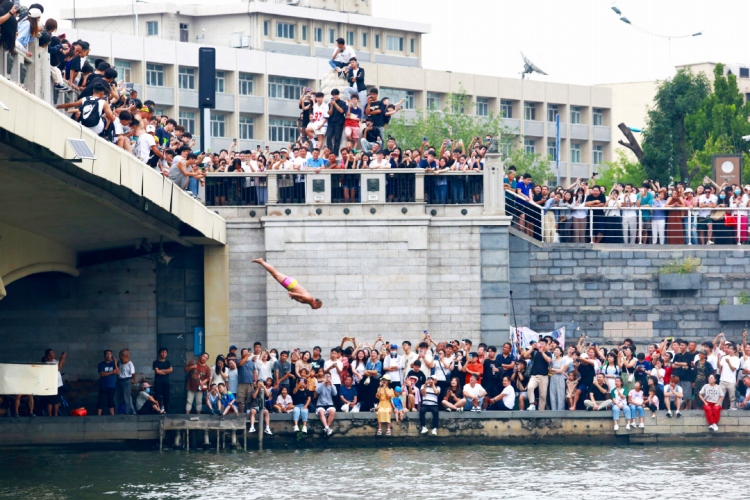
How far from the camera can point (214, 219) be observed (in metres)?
32.4

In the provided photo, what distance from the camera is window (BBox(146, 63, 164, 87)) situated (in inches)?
2857

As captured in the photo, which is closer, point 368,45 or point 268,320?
point 268,320

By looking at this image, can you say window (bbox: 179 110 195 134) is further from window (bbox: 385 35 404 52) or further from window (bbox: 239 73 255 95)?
window (bbox: 385 35 404 52)

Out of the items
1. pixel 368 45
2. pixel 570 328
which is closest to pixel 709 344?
pixel 570 328

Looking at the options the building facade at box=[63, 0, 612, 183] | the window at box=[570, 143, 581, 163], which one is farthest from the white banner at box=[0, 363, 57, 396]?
the window at box=[570, 143, 581, 163]

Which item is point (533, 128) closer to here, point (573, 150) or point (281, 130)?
point (573, 150)

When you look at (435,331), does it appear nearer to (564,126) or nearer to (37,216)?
(37,216)

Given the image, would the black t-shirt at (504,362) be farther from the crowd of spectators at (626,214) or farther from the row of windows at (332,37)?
the row of windows at (332,37)

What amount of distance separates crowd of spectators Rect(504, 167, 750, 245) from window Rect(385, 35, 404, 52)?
169ft

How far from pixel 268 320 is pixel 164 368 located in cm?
266

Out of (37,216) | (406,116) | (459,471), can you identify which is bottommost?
(459,471)

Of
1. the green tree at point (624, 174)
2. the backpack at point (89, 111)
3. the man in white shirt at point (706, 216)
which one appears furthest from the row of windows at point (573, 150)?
Answer: the backpack at point (89, 111)

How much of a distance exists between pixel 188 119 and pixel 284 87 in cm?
559

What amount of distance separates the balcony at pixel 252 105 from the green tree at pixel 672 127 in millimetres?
23302
